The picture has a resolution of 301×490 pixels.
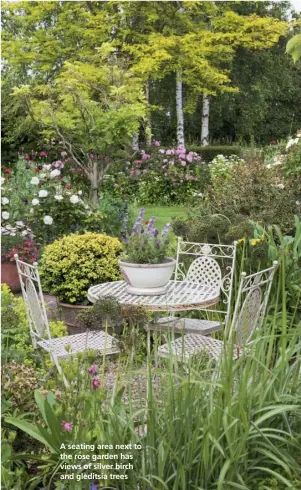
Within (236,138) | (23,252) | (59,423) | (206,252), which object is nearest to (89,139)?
(23,252)

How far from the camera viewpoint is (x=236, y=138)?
2652cm

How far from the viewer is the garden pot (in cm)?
386

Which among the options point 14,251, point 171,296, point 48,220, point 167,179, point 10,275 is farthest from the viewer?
point 167,179

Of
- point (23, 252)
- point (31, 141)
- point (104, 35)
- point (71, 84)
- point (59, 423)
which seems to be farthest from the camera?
point (104, 35)

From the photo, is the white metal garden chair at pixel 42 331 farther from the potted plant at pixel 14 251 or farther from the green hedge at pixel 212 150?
the green hedge at pixel 212 150

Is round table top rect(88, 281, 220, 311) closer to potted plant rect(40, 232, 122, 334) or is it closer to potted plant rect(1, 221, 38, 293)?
potted plant rect(40, 232, 122, 334)

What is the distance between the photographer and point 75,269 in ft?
17.4

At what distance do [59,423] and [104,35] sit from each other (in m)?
17.3

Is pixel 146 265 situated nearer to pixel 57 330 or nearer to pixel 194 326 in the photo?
pixel 194 326

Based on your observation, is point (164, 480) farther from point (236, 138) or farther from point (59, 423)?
point (236, 138)

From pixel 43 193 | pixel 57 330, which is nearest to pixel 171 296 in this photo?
pixel 57 330

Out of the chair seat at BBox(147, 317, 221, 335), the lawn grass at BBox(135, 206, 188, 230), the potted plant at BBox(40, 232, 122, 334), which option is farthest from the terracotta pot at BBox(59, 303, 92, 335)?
the lawn grass at BBox(135, 206, 188, 230)

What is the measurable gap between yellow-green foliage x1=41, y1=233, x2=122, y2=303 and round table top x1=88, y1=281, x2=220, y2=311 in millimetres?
904

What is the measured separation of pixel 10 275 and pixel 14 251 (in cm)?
29
